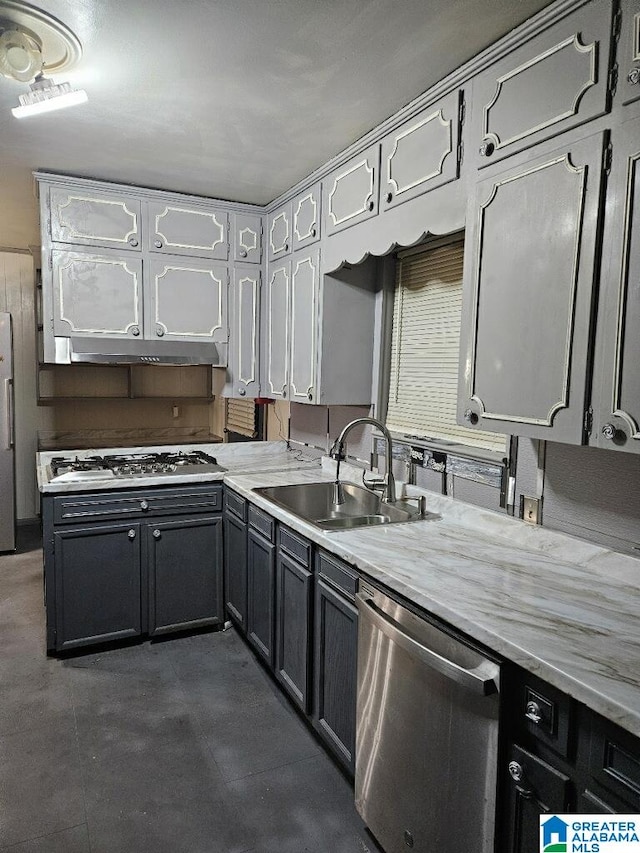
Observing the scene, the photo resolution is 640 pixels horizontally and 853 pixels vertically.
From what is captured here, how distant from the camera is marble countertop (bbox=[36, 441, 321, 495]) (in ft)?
9.14

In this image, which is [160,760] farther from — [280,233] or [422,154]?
[280,233]

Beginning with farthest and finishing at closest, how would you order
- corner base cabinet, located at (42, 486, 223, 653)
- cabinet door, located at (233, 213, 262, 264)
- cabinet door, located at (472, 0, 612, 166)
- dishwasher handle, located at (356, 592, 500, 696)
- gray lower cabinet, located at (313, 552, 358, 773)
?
cabinet door, located at (233, 213, 262, 264), corner base cabinet, located at (42, 486, 223, 653), gray lower cabinet, located at (313, 552, 358, 773), cabinet door, located at (472, 0, 612, 166), dishwasher handle, located at (356, 592, 500, 696)

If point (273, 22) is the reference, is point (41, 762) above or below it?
below

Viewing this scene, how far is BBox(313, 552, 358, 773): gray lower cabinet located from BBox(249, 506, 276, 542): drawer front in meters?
0.44

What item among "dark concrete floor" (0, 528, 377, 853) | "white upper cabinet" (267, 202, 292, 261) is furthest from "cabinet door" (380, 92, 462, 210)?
"dark concrete floor" (0, 528, 377, 853)

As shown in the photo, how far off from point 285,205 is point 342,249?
2.74ft

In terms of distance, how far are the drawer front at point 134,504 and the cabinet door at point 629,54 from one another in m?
2.46

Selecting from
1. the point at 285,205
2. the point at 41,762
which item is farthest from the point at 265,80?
the point at 41,762

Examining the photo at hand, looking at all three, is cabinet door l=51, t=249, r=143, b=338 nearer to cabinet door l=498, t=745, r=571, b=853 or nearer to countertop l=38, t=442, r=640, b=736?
countertop l=38, t=442, r=640, b=736

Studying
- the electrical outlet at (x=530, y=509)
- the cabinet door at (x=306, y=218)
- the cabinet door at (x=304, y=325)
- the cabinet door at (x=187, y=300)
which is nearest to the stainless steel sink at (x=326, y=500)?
the cabinet door at (x=304, y=325)

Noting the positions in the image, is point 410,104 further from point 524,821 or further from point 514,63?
point 524,821

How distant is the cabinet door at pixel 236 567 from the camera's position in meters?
2.83

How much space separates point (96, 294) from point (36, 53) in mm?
1446

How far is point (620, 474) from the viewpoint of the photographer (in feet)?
5.44
